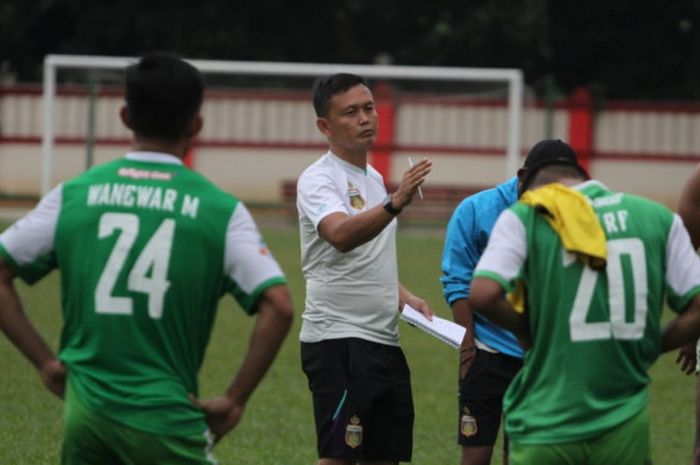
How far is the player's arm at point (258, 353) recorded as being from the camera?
4723 mm

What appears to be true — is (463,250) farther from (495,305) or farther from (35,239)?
(35,239)

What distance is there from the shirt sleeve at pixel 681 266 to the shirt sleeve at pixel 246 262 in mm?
1273

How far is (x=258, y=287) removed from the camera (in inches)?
185

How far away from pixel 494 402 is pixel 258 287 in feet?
9.08

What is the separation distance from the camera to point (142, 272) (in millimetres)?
4602

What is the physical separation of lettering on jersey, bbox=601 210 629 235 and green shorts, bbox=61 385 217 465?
140 centimetres

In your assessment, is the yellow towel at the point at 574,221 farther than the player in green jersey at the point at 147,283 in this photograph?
Yes

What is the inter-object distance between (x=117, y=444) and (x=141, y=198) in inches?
28.7

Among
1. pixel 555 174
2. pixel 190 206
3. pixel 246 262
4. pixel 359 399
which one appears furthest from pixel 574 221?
pixel 359 399

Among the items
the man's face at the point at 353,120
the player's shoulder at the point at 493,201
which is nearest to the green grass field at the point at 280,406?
the player's shoulder at the point at 493,201

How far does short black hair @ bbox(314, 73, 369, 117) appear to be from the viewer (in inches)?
279

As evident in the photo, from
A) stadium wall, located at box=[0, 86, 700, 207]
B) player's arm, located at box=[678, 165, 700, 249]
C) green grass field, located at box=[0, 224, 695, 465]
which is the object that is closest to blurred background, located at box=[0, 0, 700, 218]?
stadium wall, located at box=[0, 86, 700, 207]

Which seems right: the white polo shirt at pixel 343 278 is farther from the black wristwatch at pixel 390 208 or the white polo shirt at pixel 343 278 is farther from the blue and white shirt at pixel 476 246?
the black wristwatch at pixel 390 208

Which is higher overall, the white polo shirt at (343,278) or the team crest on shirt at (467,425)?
the white polo shirt at (343,278)
